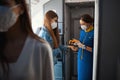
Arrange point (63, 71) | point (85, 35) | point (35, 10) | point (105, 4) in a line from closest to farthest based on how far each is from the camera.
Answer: point (105, 4) → point (85, 35) → point (35, 10) → point (63, 71)

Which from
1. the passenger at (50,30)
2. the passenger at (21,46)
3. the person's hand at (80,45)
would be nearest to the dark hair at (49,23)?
the passenger at (50,30)

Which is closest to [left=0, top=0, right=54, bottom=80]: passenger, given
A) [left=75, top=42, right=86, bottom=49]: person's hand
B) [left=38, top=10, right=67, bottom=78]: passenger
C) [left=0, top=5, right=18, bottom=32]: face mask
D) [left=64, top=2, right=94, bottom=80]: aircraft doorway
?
[left=0, top=5, right=18, bottom=32]: face mask

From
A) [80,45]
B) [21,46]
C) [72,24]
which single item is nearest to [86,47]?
[80,45]

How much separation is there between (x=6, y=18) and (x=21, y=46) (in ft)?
0.52

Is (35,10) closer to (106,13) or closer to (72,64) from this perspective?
(72,64)

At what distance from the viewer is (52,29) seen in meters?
2.56

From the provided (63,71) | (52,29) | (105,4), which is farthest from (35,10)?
(105,4)

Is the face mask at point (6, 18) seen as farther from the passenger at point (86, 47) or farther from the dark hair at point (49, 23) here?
the passenger at point (86, 47)

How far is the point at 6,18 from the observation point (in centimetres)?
90

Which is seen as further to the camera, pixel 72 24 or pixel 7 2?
pixel 72 24

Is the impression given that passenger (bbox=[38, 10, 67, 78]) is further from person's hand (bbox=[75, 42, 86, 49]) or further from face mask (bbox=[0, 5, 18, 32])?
face mask (bbox=[0, 5, 18, 32])

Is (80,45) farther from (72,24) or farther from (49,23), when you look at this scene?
(72,24)

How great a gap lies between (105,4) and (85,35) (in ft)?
3.10

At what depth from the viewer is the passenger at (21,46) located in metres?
0.88
